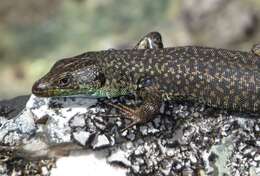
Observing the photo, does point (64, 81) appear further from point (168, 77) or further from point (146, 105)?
point (168, 77)

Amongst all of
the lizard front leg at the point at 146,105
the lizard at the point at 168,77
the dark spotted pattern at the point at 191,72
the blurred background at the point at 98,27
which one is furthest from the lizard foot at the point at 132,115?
the blurred background at the point at 98,27

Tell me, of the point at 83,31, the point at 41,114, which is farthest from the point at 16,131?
the point at 83,31

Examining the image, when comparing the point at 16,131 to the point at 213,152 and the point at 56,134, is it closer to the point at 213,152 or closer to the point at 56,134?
the point at 56,134

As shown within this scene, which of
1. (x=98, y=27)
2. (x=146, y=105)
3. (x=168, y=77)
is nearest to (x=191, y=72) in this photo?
(x=168, y=77)

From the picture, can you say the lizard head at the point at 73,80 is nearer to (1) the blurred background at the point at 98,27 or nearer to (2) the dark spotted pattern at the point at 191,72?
(2) the dark spotted pattern at the point at 191,72

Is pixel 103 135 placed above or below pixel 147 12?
below

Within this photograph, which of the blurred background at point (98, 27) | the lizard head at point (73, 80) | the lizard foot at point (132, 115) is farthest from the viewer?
the blurred background at point (98, 27)
